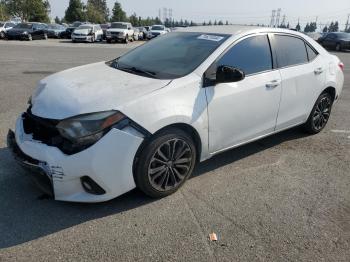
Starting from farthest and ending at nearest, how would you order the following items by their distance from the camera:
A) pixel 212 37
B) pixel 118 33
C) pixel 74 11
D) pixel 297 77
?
pixel 74 11
pixel 118 33
pixel 297 77
pixel 212 37

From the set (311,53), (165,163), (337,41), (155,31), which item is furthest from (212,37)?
(155,31)

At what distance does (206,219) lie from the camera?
3.28m

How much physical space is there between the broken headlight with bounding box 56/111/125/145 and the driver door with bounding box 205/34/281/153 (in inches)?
43.2

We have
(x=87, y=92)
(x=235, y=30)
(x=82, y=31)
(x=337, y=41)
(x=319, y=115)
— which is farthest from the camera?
(x=82, y=31)

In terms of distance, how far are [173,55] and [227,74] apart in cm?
83

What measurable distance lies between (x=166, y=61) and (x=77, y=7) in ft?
256

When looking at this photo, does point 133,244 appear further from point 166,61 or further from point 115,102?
point 166,61

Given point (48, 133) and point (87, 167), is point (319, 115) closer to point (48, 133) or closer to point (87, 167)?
point (87, 167)

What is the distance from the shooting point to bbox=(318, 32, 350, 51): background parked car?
27.3 meters

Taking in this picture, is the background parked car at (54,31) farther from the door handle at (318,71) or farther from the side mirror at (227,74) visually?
the side mirror at (227,74)

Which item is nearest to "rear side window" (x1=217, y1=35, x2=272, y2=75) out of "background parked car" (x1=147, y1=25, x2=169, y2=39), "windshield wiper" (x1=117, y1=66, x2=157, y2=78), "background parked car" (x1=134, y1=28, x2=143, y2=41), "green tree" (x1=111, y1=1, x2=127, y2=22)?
"windshield wiper" (x1=117, y1=66, x2=157, y2=78)

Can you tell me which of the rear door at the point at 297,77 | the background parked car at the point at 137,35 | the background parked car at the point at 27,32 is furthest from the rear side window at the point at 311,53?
the background parked car at the point at 137,35

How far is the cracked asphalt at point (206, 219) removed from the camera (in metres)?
2.83

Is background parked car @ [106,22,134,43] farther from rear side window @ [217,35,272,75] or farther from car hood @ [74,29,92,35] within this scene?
rear side window @ [217,35,272,75]
